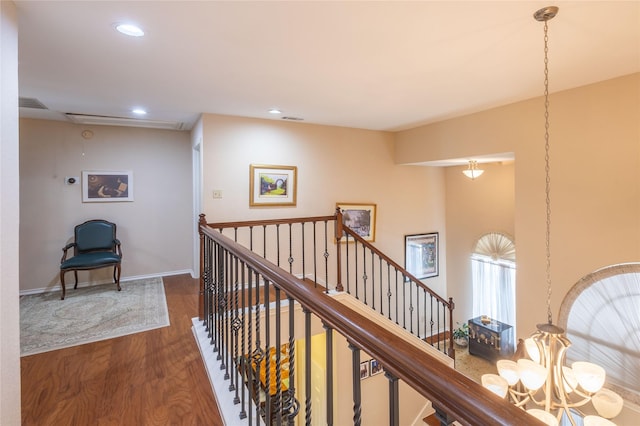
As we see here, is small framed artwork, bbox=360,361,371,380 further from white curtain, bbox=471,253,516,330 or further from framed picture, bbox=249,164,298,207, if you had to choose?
white curtain, bbox=471,253,516,330

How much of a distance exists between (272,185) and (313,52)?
2.27 m

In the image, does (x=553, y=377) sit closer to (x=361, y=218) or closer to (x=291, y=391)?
(x=291, y=391)

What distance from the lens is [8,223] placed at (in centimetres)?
147

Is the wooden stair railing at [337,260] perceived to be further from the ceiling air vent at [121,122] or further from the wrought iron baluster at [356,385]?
the wrought iron baluster at [356,385]

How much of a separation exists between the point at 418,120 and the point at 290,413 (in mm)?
4087

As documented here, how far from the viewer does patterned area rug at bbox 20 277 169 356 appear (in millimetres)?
2854

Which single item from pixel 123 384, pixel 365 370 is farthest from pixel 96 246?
pixel 365 370

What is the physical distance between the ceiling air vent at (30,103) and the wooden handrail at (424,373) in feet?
13.6

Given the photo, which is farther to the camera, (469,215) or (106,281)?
(469,215)

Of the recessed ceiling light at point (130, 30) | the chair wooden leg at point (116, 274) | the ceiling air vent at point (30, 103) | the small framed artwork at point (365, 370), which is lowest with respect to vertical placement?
the small framed artwork at point (365, 370)

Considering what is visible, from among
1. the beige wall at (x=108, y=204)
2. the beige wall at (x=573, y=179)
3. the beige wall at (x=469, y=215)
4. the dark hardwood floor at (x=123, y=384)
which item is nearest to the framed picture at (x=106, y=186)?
the beige wall at (x=108, y=204)

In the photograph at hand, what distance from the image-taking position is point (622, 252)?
2.72 m

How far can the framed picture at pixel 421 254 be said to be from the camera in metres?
5.52

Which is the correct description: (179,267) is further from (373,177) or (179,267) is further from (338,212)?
(373,177)
